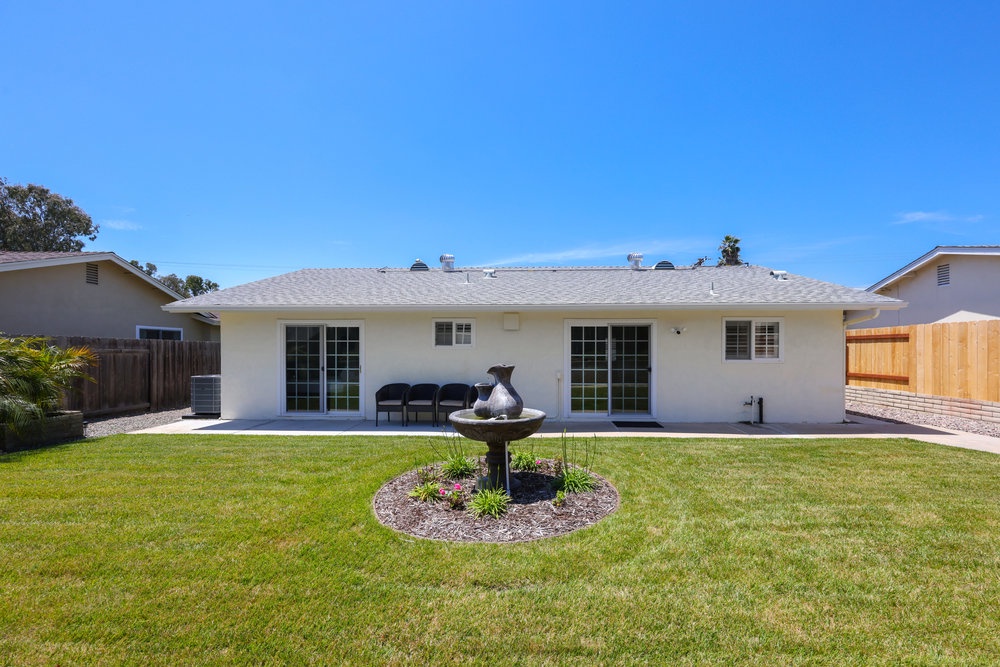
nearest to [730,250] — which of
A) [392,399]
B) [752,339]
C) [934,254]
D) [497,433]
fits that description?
[934,254]

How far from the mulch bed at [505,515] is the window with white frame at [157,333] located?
14.9 meters

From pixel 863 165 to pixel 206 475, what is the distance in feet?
57.2

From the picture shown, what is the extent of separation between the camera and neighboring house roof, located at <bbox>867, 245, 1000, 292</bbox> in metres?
13.5

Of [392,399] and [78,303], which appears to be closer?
Result: [392,399]

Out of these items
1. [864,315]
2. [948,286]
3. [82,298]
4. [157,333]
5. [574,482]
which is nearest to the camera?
[574,482]

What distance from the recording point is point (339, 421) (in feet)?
32.5

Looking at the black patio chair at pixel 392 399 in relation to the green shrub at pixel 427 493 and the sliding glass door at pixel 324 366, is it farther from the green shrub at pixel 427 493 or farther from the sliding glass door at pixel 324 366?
the green shrub at pixel 427 493

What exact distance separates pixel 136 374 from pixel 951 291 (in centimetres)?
2441

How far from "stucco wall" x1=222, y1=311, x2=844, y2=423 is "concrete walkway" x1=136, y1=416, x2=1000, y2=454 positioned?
504 mm

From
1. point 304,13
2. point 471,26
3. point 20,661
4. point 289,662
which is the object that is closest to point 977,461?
point 289,662

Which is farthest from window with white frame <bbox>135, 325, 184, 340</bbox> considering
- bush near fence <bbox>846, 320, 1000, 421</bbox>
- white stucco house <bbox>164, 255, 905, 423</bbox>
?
bush near fence <bbox>846, 320, 1000, 421</bbox>

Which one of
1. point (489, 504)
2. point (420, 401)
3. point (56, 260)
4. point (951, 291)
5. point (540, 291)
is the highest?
point (56, 260)

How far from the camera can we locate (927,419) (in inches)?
403

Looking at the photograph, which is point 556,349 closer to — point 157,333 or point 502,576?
point 502,576
